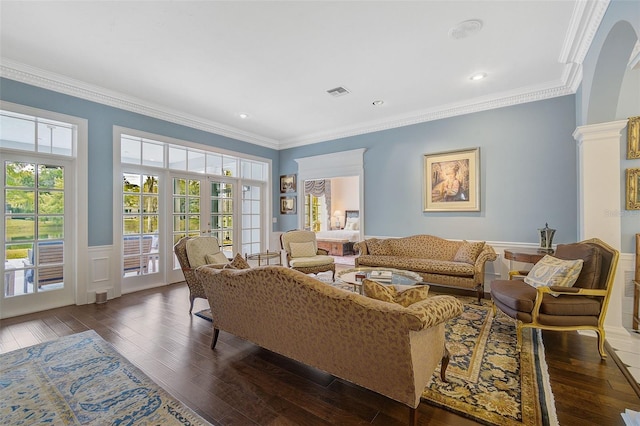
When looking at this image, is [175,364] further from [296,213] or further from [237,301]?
[296,213]

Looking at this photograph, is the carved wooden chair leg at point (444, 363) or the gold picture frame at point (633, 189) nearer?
the carved wooden chair leg at point (444, 363)

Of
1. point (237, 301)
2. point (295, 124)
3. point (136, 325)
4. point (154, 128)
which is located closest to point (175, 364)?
point (237, 301)

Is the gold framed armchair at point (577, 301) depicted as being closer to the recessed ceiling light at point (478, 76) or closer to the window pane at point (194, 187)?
the recessed ceiling light at point (478, 76)

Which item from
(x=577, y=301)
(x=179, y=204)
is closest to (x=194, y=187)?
(x=179, y=204)

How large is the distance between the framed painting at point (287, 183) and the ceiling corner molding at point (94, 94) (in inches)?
66.9

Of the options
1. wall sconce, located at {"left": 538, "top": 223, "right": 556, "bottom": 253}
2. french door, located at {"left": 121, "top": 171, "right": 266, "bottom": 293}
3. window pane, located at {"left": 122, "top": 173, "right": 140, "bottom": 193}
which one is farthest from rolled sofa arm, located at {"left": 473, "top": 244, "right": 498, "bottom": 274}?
window pane, located at {"left": 122, "top": 173, "right": 140, "bottom": 193}

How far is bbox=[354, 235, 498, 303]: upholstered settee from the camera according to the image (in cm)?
393

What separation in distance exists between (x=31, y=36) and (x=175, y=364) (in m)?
3.58

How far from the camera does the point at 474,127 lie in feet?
15.1

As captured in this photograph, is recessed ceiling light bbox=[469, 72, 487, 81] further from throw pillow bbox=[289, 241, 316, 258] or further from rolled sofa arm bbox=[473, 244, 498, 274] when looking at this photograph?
throw pillow bbox=[289, 241, 316, 258]

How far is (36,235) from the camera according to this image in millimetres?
3678

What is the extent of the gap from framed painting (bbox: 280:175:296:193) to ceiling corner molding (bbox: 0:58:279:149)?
5.58 feet

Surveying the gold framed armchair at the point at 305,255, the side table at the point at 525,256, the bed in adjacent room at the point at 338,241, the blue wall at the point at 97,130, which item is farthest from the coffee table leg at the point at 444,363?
the bed in adjacent room at the point at 338,241

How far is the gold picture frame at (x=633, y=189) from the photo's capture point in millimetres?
2734
